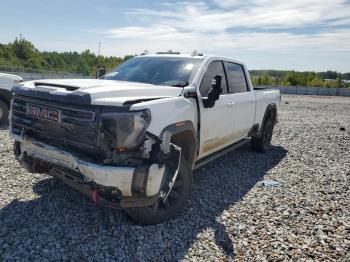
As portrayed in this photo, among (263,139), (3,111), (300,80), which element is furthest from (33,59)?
(263,139)

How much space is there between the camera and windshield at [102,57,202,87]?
4.59 meters

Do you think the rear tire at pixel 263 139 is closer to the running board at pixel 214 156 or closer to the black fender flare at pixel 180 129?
the running board at pixel 214 156

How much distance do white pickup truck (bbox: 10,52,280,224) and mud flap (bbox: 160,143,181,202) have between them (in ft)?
0.04

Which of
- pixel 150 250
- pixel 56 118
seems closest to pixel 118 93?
pixel 56 118

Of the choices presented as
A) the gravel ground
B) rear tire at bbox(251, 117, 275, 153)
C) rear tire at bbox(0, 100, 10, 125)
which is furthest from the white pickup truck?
rear tire at bbox(0, 100, 10, 125)

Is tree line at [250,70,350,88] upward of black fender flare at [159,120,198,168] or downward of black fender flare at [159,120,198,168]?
upward

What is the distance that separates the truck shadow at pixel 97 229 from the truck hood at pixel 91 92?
53.1 inches

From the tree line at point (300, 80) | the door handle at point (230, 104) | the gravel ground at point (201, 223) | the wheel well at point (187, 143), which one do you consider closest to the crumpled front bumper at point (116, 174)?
the gravel ground at point (201, 223)

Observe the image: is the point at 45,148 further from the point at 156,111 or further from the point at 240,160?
the point at 240,160

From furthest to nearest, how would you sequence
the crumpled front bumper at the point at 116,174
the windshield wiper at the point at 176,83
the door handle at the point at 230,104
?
the door handle at the point at 230,104, the windshield wiper at the point at 176,83, the crumpled front bumper at the point at 116,174

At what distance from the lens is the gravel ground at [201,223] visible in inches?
128

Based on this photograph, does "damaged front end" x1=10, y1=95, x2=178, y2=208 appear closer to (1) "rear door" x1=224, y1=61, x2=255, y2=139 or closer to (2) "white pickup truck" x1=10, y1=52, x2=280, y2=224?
(2) "white pickup truck" x1=10, y1=52, x2=280, y2=224

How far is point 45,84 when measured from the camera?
3.83m

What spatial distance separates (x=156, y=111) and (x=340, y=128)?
10718 mm
